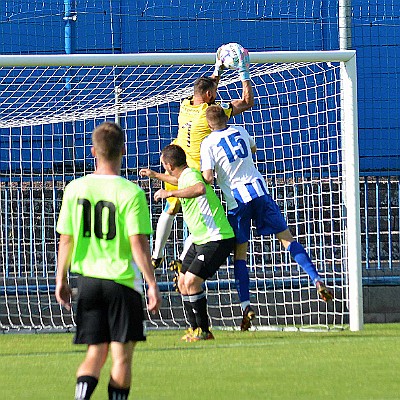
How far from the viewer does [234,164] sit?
30.1 feet

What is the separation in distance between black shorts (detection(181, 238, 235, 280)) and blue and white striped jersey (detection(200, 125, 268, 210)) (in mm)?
470

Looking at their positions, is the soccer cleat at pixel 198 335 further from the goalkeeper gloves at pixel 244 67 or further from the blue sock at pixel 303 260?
the goalkeeper gloves at pixel 244 67

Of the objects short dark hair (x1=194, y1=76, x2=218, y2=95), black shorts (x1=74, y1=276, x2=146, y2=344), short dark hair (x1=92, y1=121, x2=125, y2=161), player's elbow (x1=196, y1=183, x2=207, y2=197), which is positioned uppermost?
short dark hair (x1=194, y1=76, x2=218, y2=95)

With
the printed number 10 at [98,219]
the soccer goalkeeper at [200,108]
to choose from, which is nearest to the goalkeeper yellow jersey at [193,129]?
the soccer goalkeeper at [200,108]

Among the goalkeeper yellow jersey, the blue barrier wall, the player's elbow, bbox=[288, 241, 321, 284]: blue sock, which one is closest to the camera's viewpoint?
the player's elbow

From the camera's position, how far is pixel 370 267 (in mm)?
12102

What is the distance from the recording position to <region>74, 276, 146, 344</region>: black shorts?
5043 millimetres

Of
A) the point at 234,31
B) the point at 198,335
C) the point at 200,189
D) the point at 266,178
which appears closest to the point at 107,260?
the point at 200,189

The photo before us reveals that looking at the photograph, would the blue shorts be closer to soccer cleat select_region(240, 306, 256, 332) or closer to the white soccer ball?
soccer cleat select_region(240, 306, 256, 332)

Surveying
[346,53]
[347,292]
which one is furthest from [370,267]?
[346,53]

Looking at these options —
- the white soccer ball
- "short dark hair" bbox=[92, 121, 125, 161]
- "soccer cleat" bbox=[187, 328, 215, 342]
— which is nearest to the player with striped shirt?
"soccer cleat" bbox=[187, 328, 215, 342]

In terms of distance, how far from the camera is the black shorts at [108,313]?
504cm

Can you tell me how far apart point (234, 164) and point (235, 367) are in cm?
248

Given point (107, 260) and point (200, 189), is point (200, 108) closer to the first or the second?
point (200, 189)
